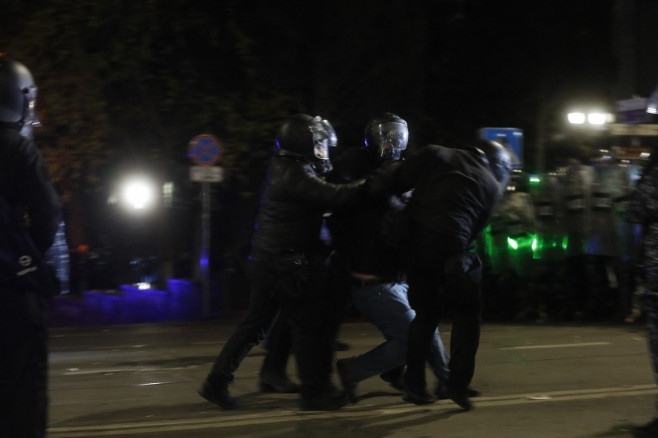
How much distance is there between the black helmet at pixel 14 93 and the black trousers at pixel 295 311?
2202 mm

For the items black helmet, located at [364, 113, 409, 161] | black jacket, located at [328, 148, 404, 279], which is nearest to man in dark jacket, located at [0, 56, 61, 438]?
black jacket, located at [328, 148, 404, 279]

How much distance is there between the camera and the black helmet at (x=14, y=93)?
13.6 feet

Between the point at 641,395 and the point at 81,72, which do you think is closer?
the point at 641,395

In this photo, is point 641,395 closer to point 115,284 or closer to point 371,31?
point 371,31

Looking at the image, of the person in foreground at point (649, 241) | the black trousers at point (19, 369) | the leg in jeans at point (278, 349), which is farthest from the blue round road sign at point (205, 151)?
the black trousers at point (19, 369)

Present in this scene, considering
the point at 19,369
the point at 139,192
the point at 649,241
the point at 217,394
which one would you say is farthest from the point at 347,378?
the point at 139,192

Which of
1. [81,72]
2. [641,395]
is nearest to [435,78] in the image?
[81,72]

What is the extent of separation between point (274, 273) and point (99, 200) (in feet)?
60.1

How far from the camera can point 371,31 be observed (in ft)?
50.6

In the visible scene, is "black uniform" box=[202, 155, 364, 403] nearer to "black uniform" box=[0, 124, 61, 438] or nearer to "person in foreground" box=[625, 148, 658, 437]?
"person in foreground" box=[625, 148, 658, 437]

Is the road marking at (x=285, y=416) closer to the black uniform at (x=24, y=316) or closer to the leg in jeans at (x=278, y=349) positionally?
the leg in jeans at (x=278, y=349)

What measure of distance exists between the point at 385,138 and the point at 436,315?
1217mm

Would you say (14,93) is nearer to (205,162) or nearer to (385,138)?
(385,138)

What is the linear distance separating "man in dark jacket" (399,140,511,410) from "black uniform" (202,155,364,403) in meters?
0.58
